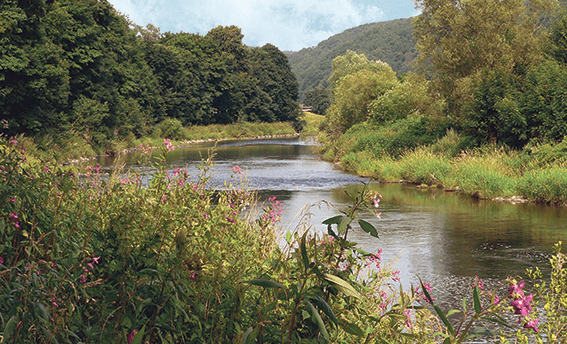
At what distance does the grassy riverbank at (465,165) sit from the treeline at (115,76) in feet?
43.9


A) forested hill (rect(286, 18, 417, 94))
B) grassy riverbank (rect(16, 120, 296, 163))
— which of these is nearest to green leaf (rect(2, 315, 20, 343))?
grassy riverbank (rect(16, 120, 296, 163))

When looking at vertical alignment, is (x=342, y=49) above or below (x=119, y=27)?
above

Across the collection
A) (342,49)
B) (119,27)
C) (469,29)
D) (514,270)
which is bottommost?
(514,270)

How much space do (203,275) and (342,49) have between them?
618 feet

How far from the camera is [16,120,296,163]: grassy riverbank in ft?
87.8

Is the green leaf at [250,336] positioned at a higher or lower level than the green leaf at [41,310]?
lower

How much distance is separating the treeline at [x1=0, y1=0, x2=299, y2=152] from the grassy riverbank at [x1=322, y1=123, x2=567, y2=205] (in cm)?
1337

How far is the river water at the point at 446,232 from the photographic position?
29.2 ft

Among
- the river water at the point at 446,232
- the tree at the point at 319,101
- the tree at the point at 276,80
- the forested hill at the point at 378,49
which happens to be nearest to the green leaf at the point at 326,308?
the river water at the point at 446,232

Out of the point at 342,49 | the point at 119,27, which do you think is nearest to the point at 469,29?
the point at 119,27

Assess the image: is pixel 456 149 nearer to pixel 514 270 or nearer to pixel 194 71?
pixel 514 270

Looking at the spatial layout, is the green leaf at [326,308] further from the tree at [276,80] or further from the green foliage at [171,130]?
the tree at [276,80]

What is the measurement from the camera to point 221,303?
3.34 m

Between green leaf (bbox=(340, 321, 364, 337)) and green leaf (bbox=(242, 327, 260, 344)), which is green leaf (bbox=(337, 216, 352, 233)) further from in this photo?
green leaf (bbox=(242, 327, 260, 344))
